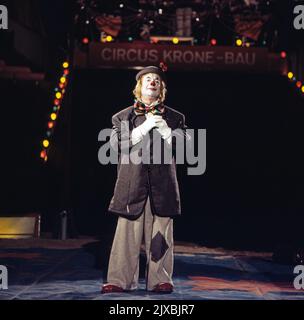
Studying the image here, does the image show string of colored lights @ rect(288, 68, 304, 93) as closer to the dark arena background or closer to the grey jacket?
the dark arena background

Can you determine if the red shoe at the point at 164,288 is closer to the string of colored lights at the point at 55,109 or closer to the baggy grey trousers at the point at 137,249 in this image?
the baggy grey trousers at the point at 137,249

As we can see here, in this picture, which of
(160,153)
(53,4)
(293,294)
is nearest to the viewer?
(160,153)

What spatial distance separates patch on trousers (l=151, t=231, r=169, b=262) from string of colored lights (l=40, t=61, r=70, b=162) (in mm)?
5429

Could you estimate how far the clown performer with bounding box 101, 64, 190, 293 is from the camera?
5.25 meters

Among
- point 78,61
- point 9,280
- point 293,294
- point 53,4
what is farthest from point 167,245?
point 53,4

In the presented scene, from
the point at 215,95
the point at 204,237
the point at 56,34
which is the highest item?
the point at 56,34

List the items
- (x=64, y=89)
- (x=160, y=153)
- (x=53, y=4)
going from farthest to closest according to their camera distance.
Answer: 1. (x=53, y=4)
2. (x=64, y=89)
3. (x=160, y=153)

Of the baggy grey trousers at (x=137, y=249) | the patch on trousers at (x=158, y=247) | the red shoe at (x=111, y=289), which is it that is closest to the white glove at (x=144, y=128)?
the baggy grey trousers at (x=137, y=249)

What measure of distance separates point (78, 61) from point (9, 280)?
17.6 ft

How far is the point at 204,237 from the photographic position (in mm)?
10516

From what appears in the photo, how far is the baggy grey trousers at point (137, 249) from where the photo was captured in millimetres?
5289

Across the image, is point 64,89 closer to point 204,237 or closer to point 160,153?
point 204,237

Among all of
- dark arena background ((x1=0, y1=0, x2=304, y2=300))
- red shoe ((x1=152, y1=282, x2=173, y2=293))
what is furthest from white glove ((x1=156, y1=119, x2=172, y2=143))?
dark arena background ((x1=0, y1=0, x2=304, y2=300))

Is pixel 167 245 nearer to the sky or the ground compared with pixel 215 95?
nearer to the ground
